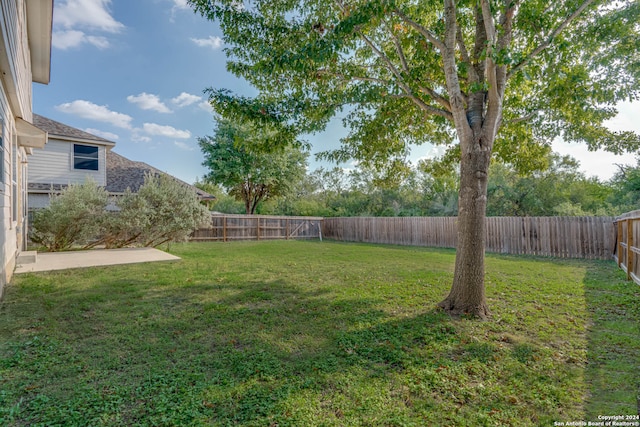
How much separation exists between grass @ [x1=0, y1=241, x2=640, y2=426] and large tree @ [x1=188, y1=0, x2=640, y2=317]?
1.06 meters

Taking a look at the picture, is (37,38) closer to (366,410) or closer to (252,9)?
(252,9)

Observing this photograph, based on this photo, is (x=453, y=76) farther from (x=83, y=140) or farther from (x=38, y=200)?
(x=38, y=200)

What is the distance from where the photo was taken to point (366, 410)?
2.06 metres

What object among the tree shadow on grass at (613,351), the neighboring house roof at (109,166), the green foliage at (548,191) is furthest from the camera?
the green foliage at (548,191)

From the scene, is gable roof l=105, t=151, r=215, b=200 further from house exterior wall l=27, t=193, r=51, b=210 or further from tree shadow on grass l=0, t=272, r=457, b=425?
tree shadow on grass l=0, t=272, r=457, b=425

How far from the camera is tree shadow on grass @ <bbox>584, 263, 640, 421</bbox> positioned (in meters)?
2.17

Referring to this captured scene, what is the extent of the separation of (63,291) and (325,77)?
18.7ft

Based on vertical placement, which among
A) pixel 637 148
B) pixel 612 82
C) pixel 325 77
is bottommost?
pixel 637 148

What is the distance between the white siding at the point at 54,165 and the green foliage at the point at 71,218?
149 inches

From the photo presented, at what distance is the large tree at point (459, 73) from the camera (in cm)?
400

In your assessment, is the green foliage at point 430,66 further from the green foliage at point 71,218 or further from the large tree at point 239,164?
the large tree at point 239,164

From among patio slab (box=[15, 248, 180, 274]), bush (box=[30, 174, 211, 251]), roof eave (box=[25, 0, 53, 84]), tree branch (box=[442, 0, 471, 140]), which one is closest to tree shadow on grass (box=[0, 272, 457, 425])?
tree branch (box=[442, 0, 471, 140])

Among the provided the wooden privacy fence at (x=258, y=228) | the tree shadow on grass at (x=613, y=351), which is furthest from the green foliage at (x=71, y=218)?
the tree shadow on grass at (x=613, y=351)

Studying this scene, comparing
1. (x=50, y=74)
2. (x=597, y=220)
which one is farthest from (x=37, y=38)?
(x=597, y=220)
